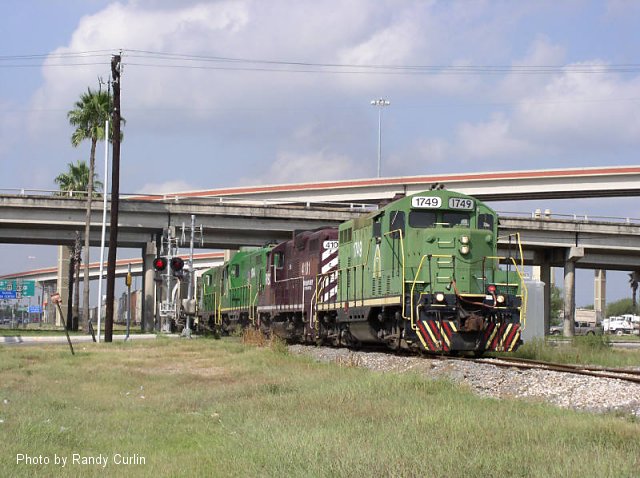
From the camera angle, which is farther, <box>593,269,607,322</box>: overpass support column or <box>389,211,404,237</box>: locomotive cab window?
<box>593,269,607,322</box>: overpass support column

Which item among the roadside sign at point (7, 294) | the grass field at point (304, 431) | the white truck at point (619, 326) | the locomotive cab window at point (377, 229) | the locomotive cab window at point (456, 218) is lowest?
the white truck at point (619, 326)

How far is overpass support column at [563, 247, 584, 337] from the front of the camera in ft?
191

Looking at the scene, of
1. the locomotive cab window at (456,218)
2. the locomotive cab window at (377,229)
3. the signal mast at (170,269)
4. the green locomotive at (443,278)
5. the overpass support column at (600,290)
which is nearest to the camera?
the green locomotive at (443,278)

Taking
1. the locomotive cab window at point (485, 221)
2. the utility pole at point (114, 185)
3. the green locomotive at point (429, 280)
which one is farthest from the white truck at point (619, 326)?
the locomotive cab window at point (485, 221)

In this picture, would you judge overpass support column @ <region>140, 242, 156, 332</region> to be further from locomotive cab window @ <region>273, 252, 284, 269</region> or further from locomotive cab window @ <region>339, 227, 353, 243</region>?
locomotive cab window @ <region>339, 227, 353, 243</region>

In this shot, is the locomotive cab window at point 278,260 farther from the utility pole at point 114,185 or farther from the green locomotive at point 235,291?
the utility pole at point 114,185

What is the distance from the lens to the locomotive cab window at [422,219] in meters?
18.2

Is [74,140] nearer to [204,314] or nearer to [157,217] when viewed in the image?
[157,217]

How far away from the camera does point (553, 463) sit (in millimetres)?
6934

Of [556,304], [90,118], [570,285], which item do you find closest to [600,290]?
[556,304]

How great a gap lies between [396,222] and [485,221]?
2037 mm

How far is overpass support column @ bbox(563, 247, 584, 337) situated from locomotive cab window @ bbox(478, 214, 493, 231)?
41362 millimetres

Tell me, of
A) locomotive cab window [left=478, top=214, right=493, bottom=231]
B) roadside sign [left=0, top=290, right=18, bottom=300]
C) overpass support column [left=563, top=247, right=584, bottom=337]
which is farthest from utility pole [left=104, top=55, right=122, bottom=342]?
roadside sign [left=0, top=290, right=18, bottom=300]

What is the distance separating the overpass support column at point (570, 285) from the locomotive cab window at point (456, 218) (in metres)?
41.9
